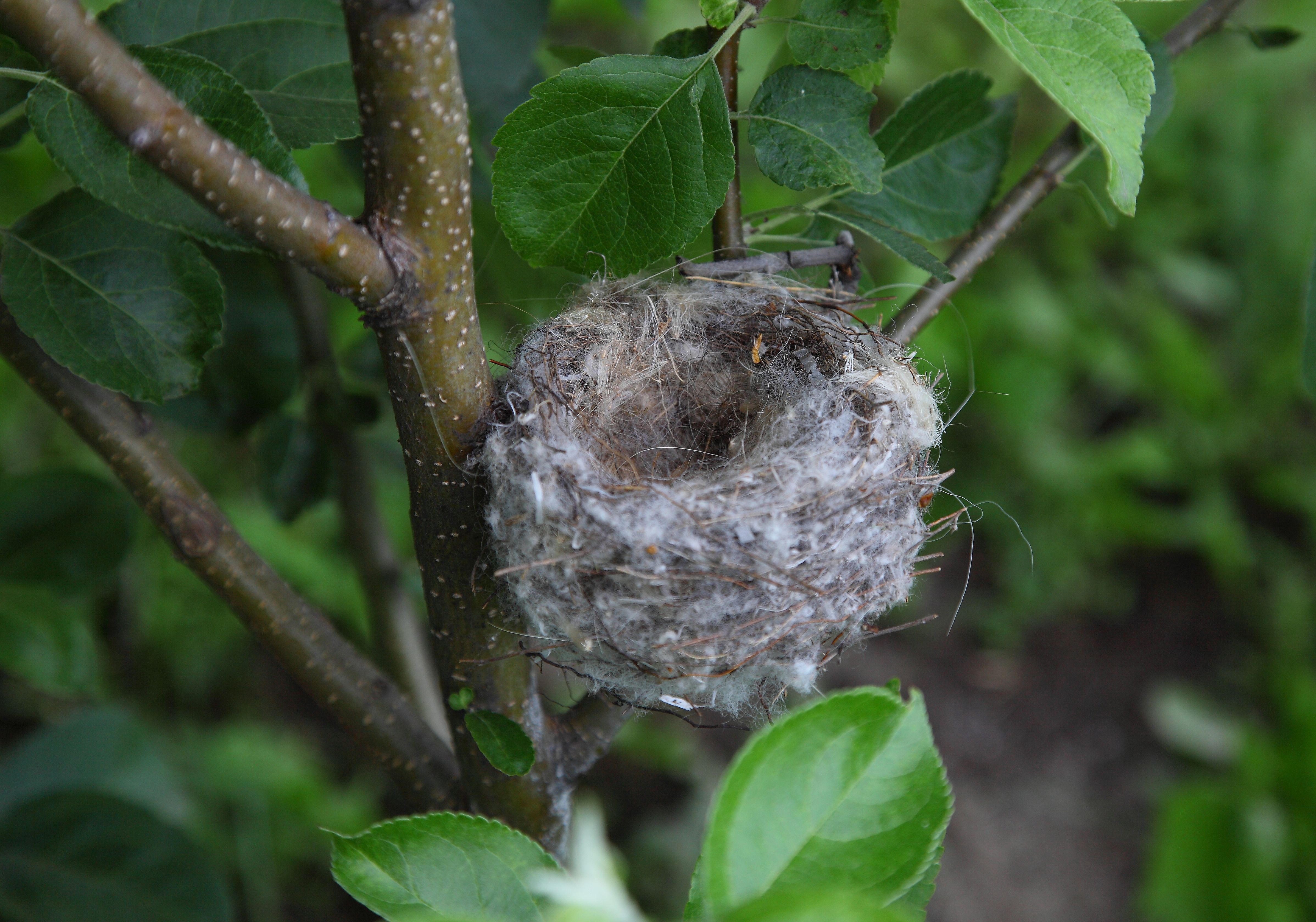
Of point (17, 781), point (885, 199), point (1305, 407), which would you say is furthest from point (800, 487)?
point (1305, 407)

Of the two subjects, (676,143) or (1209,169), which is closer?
(676,143)

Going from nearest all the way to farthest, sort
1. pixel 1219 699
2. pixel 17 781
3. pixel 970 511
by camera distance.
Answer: pixel 17 781 → pixel 970 511 → pixel 1219 699

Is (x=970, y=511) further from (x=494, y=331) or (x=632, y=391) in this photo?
(x=632, y=391)

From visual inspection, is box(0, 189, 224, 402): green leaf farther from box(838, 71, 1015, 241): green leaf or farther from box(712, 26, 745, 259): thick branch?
box(838, 71, 1015, 241): green leaf

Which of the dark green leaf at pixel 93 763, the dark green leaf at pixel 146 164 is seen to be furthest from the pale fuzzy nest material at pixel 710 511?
the dark green leaf at pixel 93 763

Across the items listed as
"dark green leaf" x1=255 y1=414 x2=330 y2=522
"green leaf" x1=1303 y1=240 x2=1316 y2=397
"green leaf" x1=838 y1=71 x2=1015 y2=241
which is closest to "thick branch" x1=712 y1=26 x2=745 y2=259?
"green leaf" x1=838 y1=71 x2=1015 y2=241

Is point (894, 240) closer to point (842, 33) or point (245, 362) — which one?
point (842, 33)
